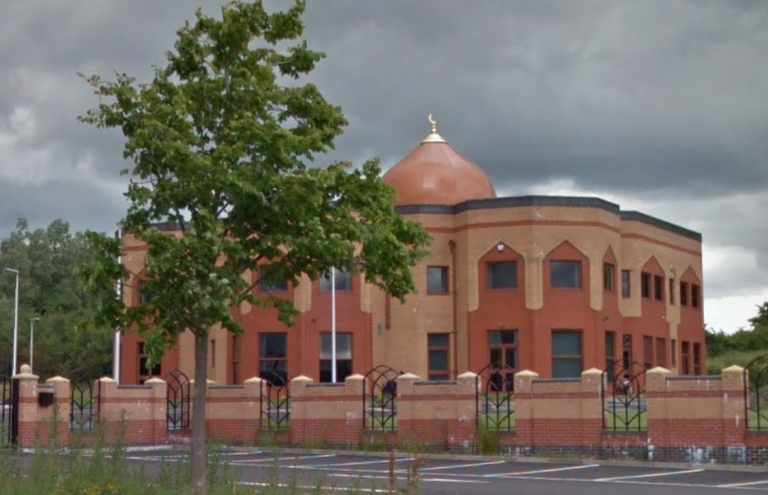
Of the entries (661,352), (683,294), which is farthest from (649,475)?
(683,294)

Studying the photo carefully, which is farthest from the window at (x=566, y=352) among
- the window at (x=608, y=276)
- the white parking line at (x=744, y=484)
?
the white parking line at (x=744, y=484)

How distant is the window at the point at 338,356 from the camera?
4609 centimetres

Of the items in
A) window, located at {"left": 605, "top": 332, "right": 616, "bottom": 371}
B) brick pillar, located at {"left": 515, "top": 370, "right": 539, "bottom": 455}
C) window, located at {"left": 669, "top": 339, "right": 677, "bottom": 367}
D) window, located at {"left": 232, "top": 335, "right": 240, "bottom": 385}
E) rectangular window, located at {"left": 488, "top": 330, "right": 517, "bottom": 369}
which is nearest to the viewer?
brick pillar, located at {"left": 515, "top": 370, "right": 539, "bottom": 455}

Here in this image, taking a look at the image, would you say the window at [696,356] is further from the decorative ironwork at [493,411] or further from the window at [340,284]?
the decorative ironwork at [493,411]

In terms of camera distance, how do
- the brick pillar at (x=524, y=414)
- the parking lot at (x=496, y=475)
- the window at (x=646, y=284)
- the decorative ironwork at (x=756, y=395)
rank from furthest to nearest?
the window at (x=646, y=284) < the brick pillar at (x=524, y=414) < the decorative ironwork at (x=756, y=395) < the parking lot at (x=496, y=475)

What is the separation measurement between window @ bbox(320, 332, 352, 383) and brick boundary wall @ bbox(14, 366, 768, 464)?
12.3m

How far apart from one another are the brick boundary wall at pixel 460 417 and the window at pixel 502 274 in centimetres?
1435

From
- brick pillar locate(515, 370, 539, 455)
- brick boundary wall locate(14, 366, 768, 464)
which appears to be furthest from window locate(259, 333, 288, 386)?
brick pillar locate(515, 370, 539, 455)

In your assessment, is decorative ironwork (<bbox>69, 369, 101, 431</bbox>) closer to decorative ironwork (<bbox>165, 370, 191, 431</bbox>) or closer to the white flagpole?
decorative ironwork (<bbox>165, 370, 191, 431</bbox>)

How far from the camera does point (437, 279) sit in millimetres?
47031

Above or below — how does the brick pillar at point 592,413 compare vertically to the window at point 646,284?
below

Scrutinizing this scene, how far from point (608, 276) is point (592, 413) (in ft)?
67.0

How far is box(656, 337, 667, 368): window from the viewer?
52.3 meters

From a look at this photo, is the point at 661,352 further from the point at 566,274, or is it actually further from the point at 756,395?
the point at 756,395
